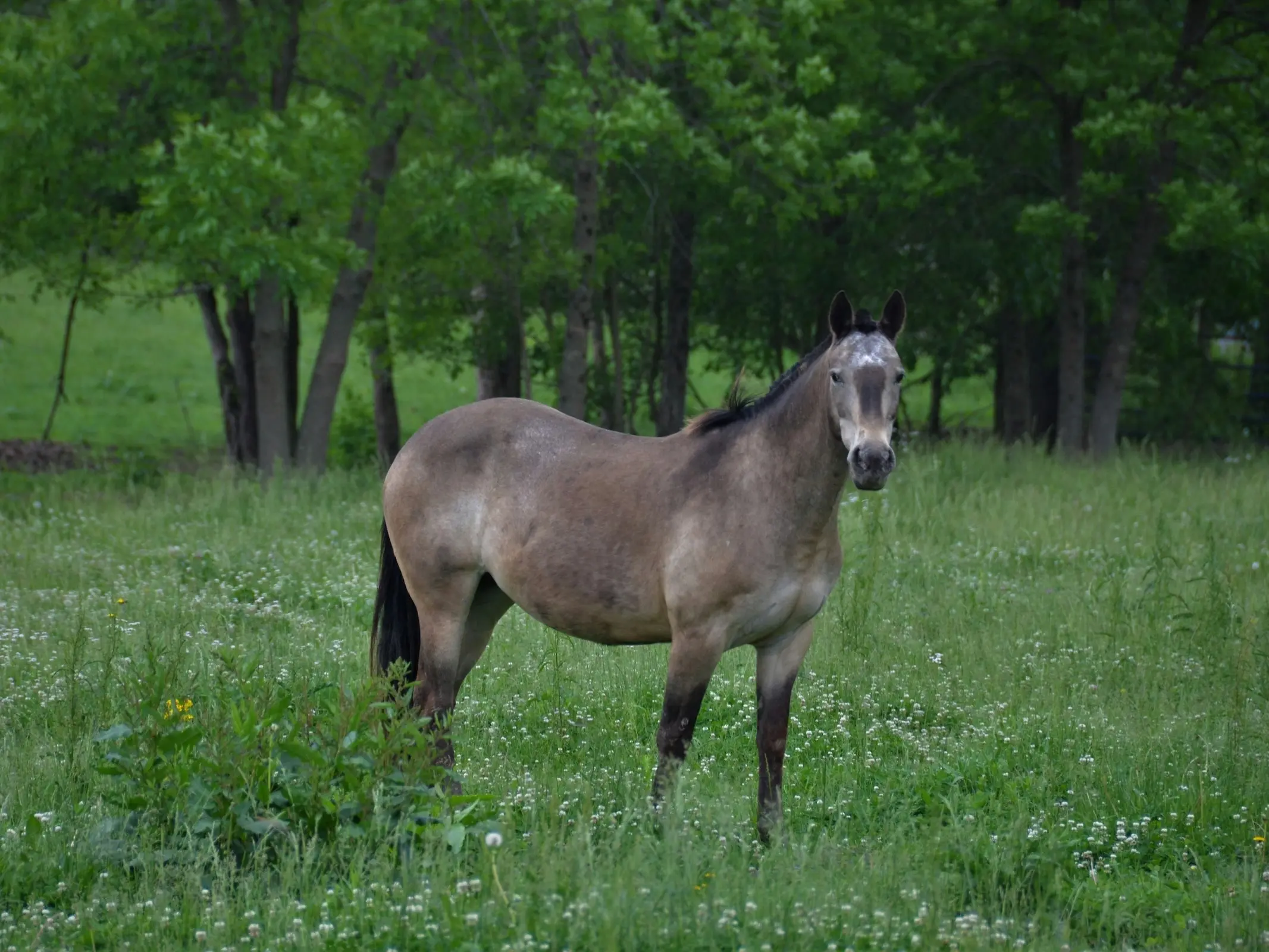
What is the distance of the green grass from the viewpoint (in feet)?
14.8

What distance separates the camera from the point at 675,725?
5.86m

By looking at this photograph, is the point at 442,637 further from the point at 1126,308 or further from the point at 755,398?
the point at 1126,308

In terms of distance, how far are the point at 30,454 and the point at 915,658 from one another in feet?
52.5

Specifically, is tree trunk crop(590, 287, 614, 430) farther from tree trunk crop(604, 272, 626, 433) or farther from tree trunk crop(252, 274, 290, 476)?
Answer: tree trunk crop(252, 274, 290, 476)

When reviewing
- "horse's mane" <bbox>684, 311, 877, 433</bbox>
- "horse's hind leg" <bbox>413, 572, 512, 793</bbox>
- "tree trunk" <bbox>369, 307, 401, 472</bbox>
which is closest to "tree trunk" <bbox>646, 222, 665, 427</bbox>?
"tree trunk" <bbox>369, 307, 401, 472</bbox>

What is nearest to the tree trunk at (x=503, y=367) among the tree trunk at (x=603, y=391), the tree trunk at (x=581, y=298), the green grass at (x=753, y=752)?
the tree trunk at (x=581, y=298)

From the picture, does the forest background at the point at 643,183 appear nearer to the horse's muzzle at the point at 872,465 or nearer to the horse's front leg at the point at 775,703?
the horse's front leg at the point at 775,703

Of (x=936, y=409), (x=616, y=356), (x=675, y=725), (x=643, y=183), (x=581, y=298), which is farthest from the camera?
(x=936, y=409)

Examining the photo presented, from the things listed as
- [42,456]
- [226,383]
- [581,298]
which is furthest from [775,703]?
[42,456]

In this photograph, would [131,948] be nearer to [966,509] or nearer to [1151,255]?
[966,509]

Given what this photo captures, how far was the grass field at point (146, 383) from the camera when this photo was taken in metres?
26.9

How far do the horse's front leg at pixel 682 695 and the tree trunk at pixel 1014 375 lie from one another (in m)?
16.4

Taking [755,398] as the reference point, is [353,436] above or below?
below

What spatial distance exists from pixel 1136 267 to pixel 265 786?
1627cm
